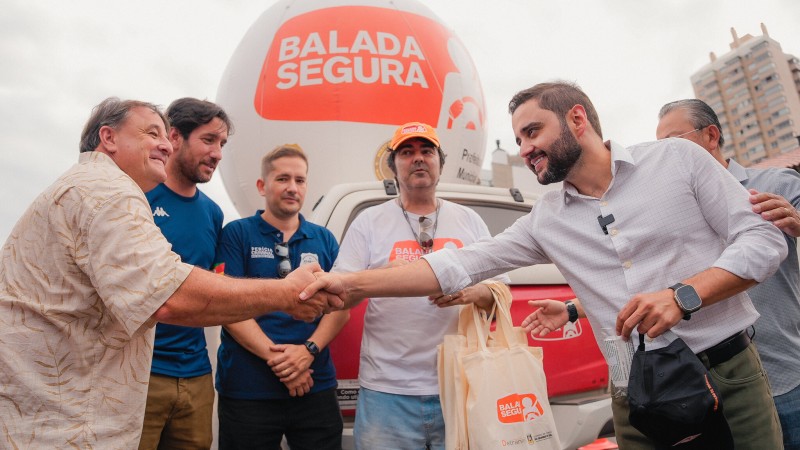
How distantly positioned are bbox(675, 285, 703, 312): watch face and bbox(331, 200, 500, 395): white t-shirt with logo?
1.01m

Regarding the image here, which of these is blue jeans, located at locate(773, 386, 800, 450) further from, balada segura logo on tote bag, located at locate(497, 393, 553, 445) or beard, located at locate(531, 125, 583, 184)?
beard, located at locate(531, 125, 583, 184)

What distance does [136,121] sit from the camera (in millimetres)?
1911

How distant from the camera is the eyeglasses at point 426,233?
2.46 m

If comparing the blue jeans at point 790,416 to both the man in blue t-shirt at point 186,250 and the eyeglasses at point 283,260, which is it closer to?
the eyeglasses at point 283,260

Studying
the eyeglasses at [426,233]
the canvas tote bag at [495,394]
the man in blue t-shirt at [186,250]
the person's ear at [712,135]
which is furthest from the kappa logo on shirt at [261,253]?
the person's ear at [712,135]

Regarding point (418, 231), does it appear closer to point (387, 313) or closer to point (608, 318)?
point (387, 313)

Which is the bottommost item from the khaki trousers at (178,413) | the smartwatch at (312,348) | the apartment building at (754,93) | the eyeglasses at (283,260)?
the khaki trousers at (178,413)

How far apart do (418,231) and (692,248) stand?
1181 mm

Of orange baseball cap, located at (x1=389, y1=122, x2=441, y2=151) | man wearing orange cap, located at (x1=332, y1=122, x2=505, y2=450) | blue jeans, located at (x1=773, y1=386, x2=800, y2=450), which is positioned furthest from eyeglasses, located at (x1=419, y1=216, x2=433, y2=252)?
blue jeans, located at (x1=773, y1=386, x2=800, y2=450)

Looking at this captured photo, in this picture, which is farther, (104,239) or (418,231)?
(418,231)

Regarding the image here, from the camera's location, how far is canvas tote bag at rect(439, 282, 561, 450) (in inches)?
77.1

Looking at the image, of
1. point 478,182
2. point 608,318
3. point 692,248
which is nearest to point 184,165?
point 608,318

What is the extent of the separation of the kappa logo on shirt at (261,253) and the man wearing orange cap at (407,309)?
334mm

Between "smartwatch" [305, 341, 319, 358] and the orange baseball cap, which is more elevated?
the orange baseball cap
